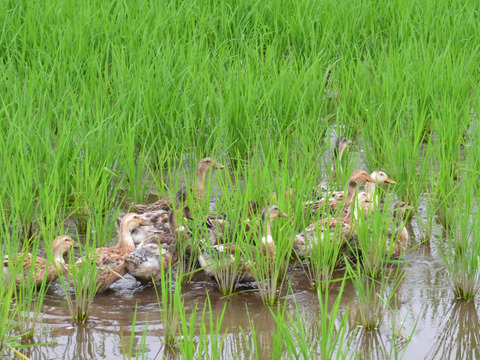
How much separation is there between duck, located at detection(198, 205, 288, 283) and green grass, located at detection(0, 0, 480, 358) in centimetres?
10

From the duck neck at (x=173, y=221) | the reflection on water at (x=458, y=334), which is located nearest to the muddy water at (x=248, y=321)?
the reflection on water at (x=458, y=334)

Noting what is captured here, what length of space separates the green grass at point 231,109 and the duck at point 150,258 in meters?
0.12

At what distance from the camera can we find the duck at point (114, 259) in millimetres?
4805

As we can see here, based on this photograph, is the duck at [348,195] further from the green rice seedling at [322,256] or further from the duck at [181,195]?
the duck at [181,195]

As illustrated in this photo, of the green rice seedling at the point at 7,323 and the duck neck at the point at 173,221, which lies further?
the duck neck at the point at 173,221

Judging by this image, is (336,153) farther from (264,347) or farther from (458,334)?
(264,347)

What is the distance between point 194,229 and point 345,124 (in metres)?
2.49

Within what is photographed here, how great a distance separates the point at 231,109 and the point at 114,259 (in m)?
2.09

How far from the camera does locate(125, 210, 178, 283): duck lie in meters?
4.86

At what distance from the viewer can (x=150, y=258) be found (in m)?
4.88


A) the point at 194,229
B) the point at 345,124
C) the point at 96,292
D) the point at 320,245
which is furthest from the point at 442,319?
the point at 345,124

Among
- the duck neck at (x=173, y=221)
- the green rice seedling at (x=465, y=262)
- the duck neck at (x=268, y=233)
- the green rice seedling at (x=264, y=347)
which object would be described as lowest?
the green rice seedling at (x=264, y=347)

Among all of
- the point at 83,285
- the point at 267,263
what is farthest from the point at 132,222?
the point at 267,263

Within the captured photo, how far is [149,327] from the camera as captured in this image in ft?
A: 14.3
